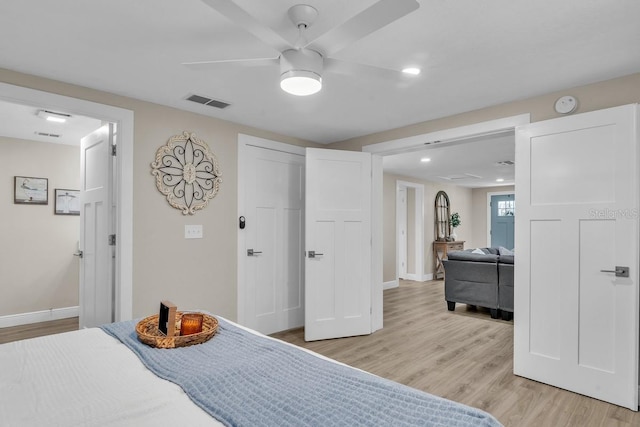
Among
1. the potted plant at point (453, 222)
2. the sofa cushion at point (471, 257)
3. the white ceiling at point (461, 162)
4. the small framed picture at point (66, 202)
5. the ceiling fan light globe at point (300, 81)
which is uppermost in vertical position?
the white ceiling at point (461, 162)

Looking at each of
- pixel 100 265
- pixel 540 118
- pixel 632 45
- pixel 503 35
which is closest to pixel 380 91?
pixel 503 35

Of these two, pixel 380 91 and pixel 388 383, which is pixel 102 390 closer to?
pixel 388 383

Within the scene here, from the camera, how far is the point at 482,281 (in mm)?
4902

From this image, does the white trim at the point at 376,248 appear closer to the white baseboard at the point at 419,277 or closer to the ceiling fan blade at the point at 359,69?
the ceiling fan blade at the point at 359,69

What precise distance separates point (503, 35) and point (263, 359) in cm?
209

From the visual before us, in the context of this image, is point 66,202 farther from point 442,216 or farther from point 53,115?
point 442,216

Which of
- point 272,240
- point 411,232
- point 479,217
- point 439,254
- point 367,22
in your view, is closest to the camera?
point 367,22

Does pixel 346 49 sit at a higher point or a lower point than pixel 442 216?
higher

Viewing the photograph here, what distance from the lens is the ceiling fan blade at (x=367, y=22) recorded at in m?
1.14

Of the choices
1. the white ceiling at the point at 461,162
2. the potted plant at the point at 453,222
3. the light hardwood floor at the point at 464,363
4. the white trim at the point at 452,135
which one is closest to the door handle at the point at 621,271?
the light hardwood floor at the point at 464,363

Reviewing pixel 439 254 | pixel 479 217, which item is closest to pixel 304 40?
pixel 439 254

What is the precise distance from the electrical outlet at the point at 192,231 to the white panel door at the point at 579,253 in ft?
9.33

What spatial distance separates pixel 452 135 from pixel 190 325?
2876 mm

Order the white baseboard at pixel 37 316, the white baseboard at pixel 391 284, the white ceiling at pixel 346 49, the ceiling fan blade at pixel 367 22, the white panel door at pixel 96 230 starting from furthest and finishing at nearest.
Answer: the white baseboard at pixel 391 284
the white baseboard at pixel 37 316
the white panel door at pixel 96 230
the white ceiling at pixel 346 49
the ceiling fan blade at pixel 367 22
